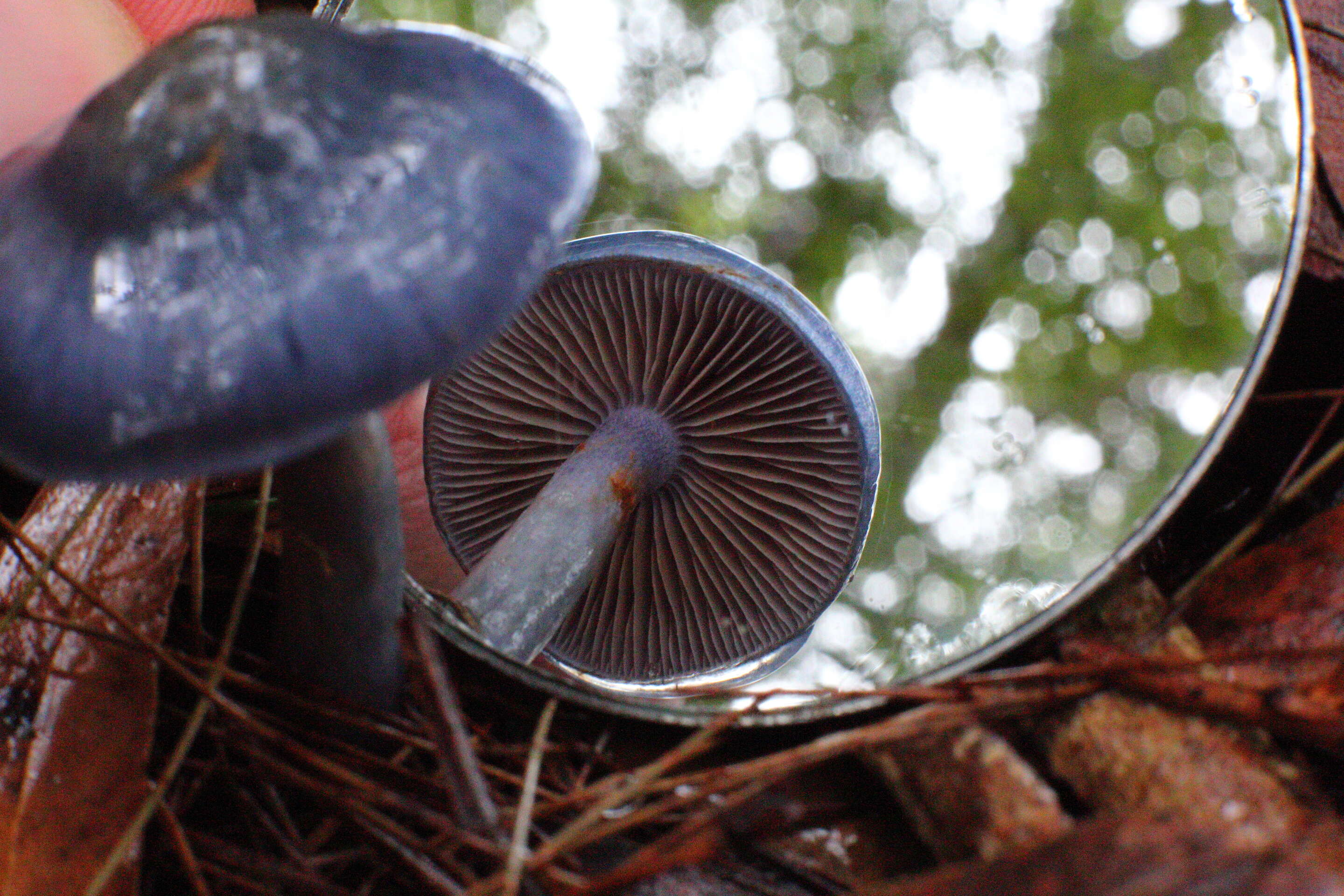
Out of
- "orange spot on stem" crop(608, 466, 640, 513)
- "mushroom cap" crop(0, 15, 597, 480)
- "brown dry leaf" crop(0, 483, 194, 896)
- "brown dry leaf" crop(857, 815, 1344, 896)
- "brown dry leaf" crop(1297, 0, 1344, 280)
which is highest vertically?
"mushroom cap" crop(0, 15, 597, 480)

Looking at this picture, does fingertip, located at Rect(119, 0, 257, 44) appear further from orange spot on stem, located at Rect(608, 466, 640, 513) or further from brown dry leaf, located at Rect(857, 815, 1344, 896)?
brown dry leaf, located at Rect(857, 815, 1344, 896)

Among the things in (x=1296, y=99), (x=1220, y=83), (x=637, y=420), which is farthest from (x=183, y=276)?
(x=1220, y=83)

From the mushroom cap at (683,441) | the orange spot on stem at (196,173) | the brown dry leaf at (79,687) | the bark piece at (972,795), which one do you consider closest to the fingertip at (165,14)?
→ the mushroom cap at (683,441)

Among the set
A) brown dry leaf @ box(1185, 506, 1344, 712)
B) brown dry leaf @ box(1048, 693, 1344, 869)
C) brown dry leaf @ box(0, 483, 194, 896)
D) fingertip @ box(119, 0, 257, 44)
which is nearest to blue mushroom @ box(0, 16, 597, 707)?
brown dry leaf @ box(0, 483, 194, 896)

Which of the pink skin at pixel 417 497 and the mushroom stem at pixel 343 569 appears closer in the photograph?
the mushroom stem at pixel 343 569

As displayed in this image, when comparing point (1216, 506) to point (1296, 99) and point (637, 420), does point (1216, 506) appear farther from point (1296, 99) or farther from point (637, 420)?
point (637, 420)

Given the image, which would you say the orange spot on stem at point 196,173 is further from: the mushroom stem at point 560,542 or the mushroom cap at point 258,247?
the mushroom stem at point 560,542
